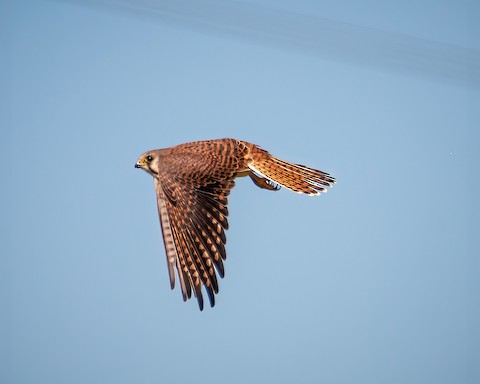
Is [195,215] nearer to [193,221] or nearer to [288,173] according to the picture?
[193,221]

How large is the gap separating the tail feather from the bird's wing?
0.54m

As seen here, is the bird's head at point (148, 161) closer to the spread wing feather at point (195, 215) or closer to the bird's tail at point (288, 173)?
the spread wing feather at point (195, 215)

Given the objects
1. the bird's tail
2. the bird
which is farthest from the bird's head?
the bird's tail

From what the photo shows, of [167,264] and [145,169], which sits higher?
[145,169]

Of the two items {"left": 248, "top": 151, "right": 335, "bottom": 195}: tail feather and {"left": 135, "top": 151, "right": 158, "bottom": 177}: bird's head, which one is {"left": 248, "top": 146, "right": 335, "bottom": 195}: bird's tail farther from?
{"left": 135, "top": 151, "right": 158, "bottom": 177}: bird's head

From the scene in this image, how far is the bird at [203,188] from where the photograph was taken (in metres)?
10.9

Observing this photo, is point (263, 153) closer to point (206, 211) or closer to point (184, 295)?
point (206, 211)

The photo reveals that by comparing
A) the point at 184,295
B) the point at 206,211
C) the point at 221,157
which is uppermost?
the point at 221,157

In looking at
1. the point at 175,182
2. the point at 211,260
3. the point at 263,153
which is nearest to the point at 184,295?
the point at 211,260

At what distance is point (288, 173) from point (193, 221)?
5.07ft

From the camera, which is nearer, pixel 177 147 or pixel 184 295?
pixel 184 295

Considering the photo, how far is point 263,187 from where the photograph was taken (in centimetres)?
1220

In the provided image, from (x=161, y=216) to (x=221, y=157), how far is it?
113cm

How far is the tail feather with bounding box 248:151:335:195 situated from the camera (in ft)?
38.2
